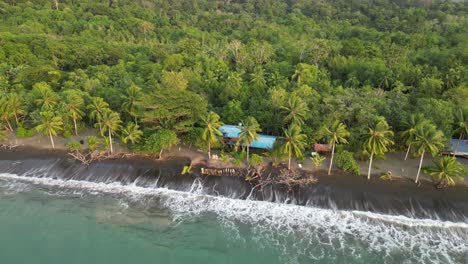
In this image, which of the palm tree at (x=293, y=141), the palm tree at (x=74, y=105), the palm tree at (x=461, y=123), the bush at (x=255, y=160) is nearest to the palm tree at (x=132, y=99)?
the palm tree at (x=74, y=105)

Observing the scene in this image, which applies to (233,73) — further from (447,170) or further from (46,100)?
(447,170)

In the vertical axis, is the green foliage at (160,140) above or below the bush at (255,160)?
above

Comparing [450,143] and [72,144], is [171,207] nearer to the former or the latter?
[72,144]

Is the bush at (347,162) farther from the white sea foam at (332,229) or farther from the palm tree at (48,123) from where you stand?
the palm tree at (48,123)

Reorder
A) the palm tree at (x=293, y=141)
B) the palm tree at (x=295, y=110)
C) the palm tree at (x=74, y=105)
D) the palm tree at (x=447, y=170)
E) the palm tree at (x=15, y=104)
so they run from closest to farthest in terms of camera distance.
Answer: the palm tree at (x=447, y=170) → the palm tree at (x=293, y=141) → the palm tree at (x=295, y=110) → the palm tree at (x=74, y=105) → the palm tree at (x=15, y=104)

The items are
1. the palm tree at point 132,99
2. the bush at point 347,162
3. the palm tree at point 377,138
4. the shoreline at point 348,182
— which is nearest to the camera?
the shoreline at point 348,182

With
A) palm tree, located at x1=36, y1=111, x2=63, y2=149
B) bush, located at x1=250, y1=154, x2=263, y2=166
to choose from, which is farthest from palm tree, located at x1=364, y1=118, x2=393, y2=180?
palm tree, located at x1=36, y1=111, x2=63, y2=149

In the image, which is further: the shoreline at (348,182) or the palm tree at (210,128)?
the palm tree at (210,128)

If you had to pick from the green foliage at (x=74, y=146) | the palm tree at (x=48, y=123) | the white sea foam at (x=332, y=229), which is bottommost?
the white sea foam at (x=332, y=229)
